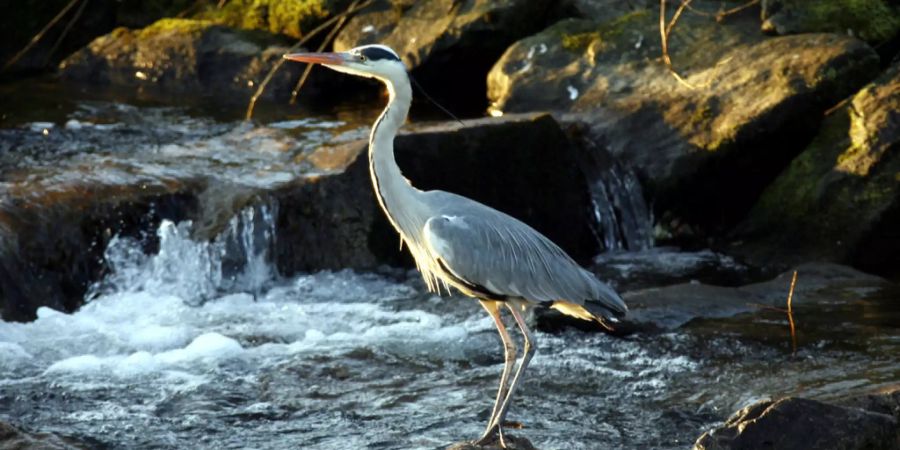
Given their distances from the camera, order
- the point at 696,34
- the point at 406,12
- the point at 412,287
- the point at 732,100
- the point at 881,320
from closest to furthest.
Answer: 1. the point at 881,320
2. the point at 412,287
3. the point at 732,100
4. the point at 696,34
5. the point at 406,12

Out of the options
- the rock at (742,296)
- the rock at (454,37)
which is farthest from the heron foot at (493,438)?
the rock at (454,37)

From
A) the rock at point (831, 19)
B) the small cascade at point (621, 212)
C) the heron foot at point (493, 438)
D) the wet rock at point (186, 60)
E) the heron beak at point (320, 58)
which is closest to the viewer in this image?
the heron foot at point (493, 438)

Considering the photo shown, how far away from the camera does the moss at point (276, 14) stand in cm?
1200

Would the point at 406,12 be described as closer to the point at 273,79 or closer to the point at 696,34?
the point at 273,79

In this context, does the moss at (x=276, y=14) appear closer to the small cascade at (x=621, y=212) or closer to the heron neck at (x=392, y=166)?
the small cascade at (x=621, y=212)

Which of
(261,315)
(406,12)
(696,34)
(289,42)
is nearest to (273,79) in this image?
(289,42)

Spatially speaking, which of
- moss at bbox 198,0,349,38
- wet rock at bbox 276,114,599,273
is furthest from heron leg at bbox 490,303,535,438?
moss at bbox 198,0,349,38

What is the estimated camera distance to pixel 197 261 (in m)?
8.04

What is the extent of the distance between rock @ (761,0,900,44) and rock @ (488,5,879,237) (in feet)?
0.69

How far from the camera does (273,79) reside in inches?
471

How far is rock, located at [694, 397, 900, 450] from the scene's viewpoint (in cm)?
452

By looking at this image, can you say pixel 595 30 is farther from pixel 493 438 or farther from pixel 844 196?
pixel 493 438

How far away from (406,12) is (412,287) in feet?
13.9

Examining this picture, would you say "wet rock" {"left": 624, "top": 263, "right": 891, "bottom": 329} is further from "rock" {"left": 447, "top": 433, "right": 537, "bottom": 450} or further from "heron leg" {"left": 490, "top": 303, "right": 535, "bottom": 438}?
"rock" {"left": 447, "top": 433, "right": 537, "bottom": 450}
